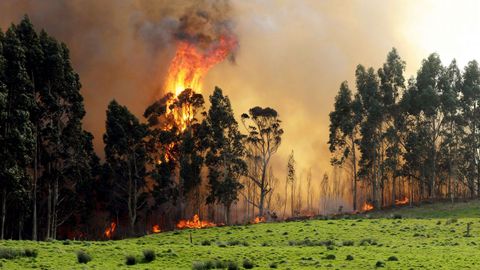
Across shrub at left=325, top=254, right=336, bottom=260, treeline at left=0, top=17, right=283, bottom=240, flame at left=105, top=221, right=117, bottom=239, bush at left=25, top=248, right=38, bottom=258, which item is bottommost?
flame at left=105, top=221, right=117, bottom=239

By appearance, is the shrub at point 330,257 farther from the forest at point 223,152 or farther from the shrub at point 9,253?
the forest at point 223,152

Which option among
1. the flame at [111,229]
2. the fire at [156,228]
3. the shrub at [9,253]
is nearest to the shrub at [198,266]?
the shrub at [9,253]

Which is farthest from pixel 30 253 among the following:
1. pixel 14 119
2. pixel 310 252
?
pixel 14 119

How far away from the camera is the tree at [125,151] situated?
89938 mm

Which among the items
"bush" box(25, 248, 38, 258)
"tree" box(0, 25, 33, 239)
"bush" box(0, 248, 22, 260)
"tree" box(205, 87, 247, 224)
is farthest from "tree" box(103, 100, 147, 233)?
Answer: "bush" box(0, 248, 22, 260)

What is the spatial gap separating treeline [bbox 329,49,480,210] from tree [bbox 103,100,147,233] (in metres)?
35.6

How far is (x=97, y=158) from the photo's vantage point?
9300 centimetres

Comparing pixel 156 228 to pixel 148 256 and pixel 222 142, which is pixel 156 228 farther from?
pixel 148 256

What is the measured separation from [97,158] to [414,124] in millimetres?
55588

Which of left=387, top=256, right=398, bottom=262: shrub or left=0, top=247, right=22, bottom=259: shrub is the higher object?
left=0, top=247, right=22, bottom=259: shrub

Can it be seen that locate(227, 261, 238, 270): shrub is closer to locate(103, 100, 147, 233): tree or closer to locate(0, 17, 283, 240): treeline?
locate(0, 17, 283, 240): treeline

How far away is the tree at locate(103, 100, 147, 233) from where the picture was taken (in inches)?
3541

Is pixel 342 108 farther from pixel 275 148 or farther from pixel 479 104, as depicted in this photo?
pixel 479 104

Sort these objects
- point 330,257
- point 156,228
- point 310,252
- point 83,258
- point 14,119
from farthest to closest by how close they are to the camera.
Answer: point 156,228, point 14,119, point 310,252, point 330,257, point 83,258
